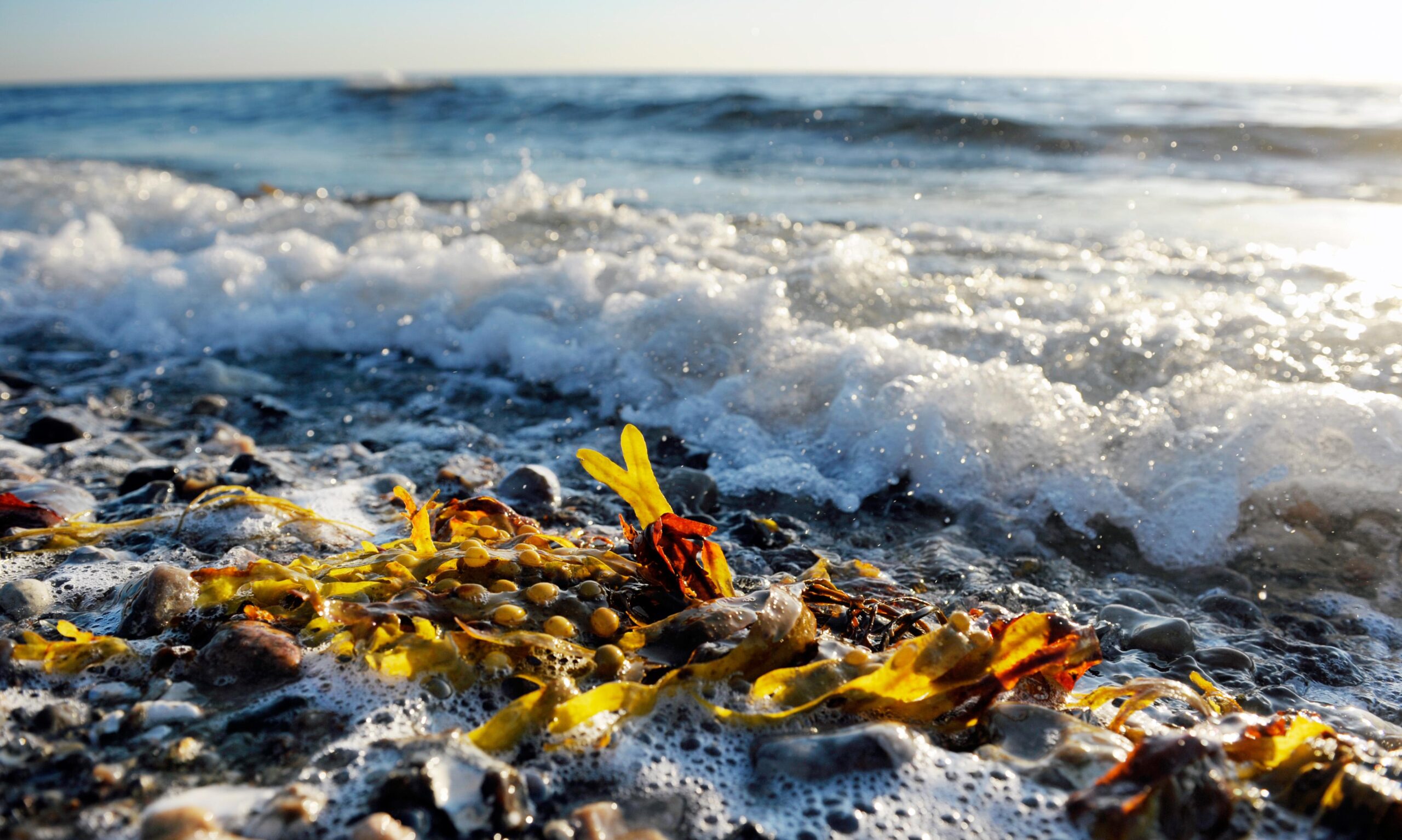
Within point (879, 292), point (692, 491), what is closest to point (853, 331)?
point (879, 292)

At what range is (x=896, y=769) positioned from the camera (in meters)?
1.34

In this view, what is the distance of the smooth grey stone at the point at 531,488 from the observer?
8.15 feet

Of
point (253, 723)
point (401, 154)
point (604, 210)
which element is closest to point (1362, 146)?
point (604, 210)

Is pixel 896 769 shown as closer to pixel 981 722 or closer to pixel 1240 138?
pixel 981 722

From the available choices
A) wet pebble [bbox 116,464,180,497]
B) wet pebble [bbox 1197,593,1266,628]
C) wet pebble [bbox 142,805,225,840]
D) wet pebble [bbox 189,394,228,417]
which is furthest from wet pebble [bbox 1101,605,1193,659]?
wet pebble [bbox 189,394,228,417]

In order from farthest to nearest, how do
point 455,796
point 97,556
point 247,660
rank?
1. point 97,556
2. point 247,660
3. point 455,796

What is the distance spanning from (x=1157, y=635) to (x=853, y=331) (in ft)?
6.55

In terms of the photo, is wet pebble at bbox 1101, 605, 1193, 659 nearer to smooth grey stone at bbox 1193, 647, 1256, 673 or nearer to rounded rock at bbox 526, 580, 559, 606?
smooth grey stone at bbox 1193, 647, 1256, 673

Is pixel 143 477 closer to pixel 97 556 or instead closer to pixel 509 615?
pixel 97 556

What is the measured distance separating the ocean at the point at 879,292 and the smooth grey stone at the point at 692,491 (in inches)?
4.8

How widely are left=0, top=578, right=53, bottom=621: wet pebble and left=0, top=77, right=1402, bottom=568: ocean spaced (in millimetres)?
1676

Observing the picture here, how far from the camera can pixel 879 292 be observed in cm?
411

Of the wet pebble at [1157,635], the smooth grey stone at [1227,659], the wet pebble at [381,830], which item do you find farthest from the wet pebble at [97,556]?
the smooth grey stone at [1227,659]

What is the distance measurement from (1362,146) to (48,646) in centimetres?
1190
